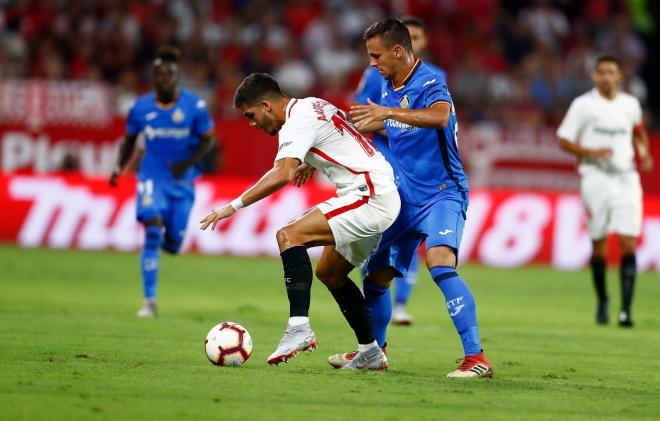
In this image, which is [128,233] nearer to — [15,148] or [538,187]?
[15,148]

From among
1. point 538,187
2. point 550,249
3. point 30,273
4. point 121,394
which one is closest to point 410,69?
point 121,394

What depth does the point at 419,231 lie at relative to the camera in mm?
8016

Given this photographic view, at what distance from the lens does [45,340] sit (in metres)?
8.91

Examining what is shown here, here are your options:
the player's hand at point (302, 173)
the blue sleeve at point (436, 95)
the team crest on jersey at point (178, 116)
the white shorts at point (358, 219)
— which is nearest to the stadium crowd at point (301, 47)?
the team crest on jersey at point (178, 116)

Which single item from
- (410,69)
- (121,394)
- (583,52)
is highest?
(583,52)

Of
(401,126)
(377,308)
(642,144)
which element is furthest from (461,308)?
(642,144)

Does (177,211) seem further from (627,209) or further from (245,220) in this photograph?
(245,220)

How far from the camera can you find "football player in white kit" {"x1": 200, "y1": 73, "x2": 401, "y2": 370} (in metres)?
7.55

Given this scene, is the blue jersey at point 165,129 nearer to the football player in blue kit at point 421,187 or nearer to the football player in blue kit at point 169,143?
the football player in blue kit at point 169,143

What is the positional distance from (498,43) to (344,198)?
1727 cm

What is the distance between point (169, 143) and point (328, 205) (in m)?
5.17

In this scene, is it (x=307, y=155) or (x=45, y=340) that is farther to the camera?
(x=45, y=340)

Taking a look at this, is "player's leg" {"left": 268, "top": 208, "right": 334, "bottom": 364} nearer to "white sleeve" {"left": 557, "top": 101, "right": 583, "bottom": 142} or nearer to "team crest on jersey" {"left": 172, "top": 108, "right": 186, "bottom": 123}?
"team crest on jersey" {"left": 172, "top": 108, "right": 186, "bottom": 123}

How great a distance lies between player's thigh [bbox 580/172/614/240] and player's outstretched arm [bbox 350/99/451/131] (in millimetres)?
5623
